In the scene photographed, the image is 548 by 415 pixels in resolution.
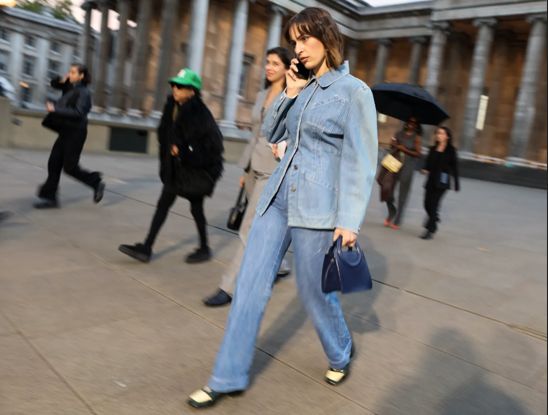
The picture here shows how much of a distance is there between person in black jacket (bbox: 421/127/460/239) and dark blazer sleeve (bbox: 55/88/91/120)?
5128mm

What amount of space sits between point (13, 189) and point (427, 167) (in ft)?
21.0

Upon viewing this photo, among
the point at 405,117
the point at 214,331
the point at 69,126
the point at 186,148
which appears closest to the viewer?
the point at 214,331

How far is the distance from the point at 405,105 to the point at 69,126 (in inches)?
184

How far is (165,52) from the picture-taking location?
96.6 ft

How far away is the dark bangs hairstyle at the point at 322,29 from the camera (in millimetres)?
2441

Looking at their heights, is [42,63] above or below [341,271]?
above

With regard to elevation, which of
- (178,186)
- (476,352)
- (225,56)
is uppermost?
(225,56)

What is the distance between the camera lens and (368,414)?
2.73 metres

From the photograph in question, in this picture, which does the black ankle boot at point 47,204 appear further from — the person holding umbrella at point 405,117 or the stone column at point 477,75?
the stone column at point 477,75

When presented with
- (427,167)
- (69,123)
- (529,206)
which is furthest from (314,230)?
(529,206)

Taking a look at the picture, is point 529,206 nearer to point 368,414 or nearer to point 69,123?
point 69,123

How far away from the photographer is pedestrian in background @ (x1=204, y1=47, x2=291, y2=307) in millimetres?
3998

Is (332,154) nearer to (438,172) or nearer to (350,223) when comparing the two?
(350,223)

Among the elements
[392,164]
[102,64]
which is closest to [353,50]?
[102,64]
